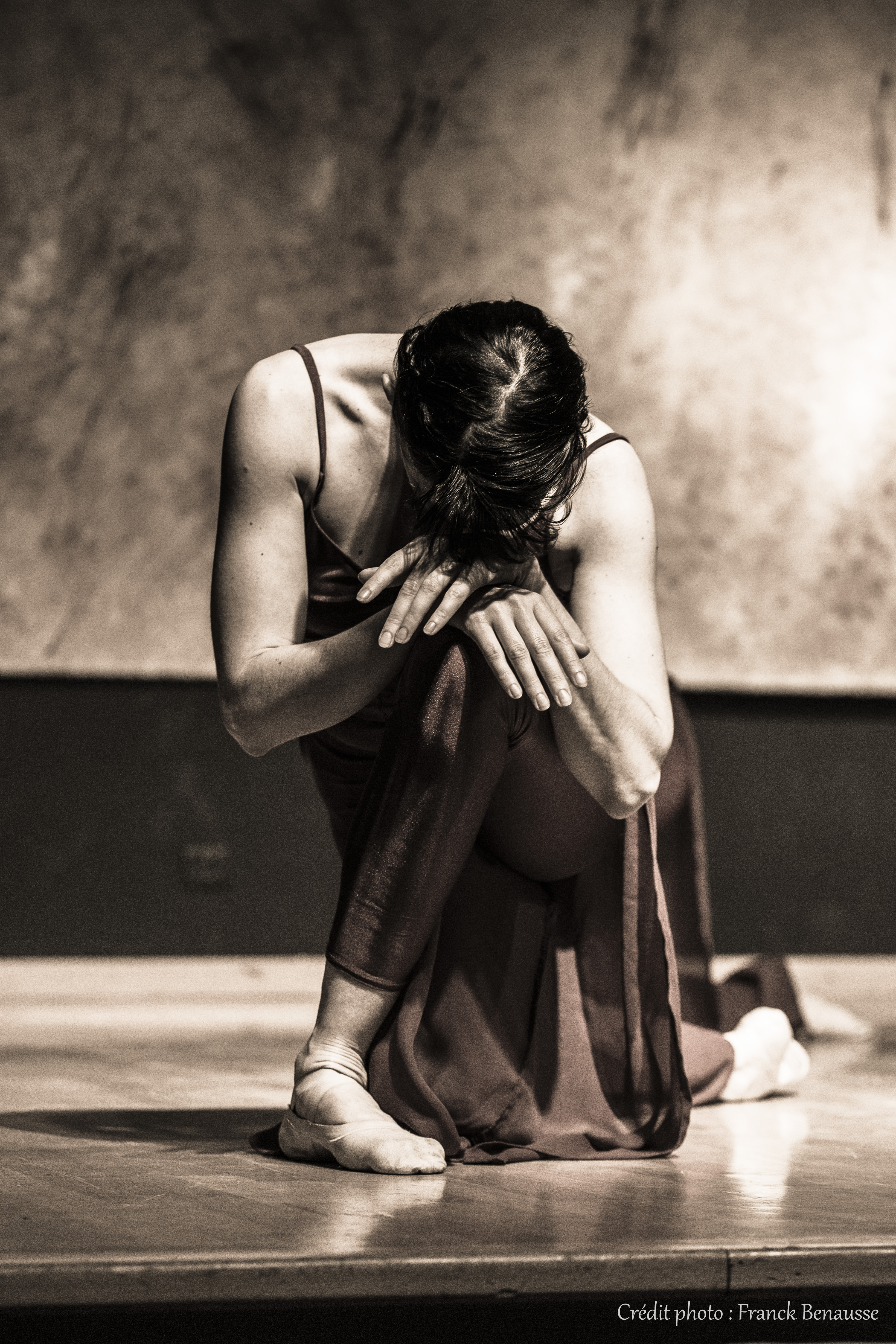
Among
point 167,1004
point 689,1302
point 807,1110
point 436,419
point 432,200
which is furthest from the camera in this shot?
point 432,200

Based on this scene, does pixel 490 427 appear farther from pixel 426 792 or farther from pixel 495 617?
pixel 426 792

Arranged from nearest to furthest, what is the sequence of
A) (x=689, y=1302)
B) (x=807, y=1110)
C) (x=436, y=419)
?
(x=689, y=1302) → (x=436, y=419) → (x=807, y=1110)

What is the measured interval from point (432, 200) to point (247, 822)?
1.35 m

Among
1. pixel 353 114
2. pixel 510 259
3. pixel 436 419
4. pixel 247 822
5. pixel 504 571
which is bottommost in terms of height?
pixel 247 822

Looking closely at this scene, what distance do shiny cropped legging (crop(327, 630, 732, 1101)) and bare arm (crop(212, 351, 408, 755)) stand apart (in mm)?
48

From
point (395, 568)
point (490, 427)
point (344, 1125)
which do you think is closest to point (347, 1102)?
point (344, 1125)

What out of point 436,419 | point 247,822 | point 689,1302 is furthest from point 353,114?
point 689,1302

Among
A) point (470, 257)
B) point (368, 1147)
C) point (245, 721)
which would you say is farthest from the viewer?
point (470, 257)

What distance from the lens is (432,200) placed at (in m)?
3.09

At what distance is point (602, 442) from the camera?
1.34m

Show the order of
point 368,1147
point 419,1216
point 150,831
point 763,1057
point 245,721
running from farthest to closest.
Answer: point 150,831 → point 763,1057 → point 245,721 → point 368,1147 → point 419,1216

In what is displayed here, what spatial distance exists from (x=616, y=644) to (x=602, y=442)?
0.62ft

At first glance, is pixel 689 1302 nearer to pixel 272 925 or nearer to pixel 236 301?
pixel 272 925

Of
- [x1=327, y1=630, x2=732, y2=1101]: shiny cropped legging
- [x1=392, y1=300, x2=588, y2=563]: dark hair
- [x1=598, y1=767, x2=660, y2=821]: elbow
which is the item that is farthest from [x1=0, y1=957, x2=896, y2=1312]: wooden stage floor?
[x1=392, y1=300, x2=588, y2=563]: dark hair
